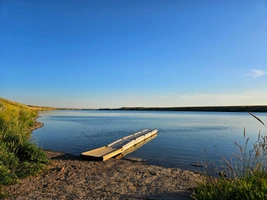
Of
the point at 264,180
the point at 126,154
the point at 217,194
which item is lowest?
the point at 126,154

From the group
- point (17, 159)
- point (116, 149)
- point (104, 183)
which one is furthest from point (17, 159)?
point (116, 149)

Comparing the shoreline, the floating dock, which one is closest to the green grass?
the shoreline

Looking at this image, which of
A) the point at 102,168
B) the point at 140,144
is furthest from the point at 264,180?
the point at 140,144

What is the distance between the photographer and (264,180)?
16.5 feet

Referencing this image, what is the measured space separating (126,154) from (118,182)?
748 centimetres

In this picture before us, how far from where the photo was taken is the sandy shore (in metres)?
6.81

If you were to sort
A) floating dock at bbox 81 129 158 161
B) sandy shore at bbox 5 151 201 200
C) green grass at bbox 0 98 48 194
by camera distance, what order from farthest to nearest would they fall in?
1. floating dock at bbox 81 129 158 161
2. green grass at bbox 0 98 48 194
3. sandy shore at bbox 5 151 201 200

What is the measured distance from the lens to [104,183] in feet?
26.1

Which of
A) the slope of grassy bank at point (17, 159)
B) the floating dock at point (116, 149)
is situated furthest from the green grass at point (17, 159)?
the floating dock at point (116, 149)

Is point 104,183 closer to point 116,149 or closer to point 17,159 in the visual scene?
point 17,159

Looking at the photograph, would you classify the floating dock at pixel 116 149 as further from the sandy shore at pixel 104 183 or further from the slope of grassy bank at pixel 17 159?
the slope of grassy bank at pixel 17 159

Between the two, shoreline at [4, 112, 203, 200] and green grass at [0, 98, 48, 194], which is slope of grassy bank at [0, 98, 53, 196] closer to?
green grass at [0, 98, 48, 194]

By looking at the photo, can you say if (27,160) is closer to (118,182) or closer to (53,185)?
(53,185)

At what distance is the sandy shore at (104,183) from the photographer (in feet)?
22.4
